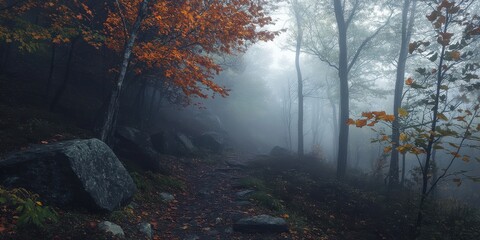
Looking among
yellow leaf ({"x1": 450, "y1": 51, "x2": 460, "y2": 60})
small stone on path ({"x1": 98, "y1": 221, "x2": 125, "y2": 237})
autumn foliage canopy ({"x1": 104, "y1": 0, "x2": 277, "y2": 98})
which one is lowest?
Result: small stone on path ({"x1": 98, "y1": 221, "x2": 125, "y2": 237})

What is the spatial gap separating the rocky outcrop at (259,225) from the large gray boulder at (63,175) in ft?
8.80

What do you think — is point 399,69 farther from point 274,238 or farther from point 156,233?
point 156,233

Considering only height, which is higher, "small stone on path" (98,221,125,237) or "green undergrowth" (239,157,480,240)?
"small stone on path" (98,221,125,237)

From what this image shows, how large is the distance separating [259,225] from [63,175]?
4032 mm

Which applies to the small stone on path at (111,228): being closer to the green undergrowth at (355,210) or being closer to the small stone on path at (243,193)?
the green undergrowth at (355,210)

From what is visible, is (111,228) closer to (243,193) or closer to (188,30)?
(243,193)

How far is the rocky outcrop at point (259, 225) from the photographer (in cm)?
685

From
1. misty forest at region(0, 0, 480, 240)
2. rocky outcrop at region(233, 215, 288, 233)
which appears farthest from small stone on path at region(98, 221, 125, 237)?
rocky outcrop at region(233, 215, 288, 233)

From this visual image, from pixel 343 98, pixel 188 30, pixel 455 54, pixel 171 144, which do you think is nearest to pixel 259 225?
pixel 455 54

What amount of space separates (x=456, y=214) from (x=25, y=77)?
17005 millimetres

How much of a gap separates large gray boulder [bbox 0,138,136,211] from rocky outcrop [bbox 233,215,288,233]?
2681 mm

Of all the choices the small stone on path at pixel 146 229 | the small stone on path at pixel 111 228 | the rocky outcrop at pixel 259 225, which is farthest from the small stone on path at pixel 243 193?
the small stone on path at pixel 111 228

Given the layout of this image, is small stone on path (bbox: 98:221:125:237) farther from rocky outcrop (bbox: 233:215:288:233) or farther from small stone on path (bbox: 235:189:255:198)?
small stone on path (bbox: 235:189:255:198)

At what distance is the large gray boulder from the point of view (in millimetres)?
5473
